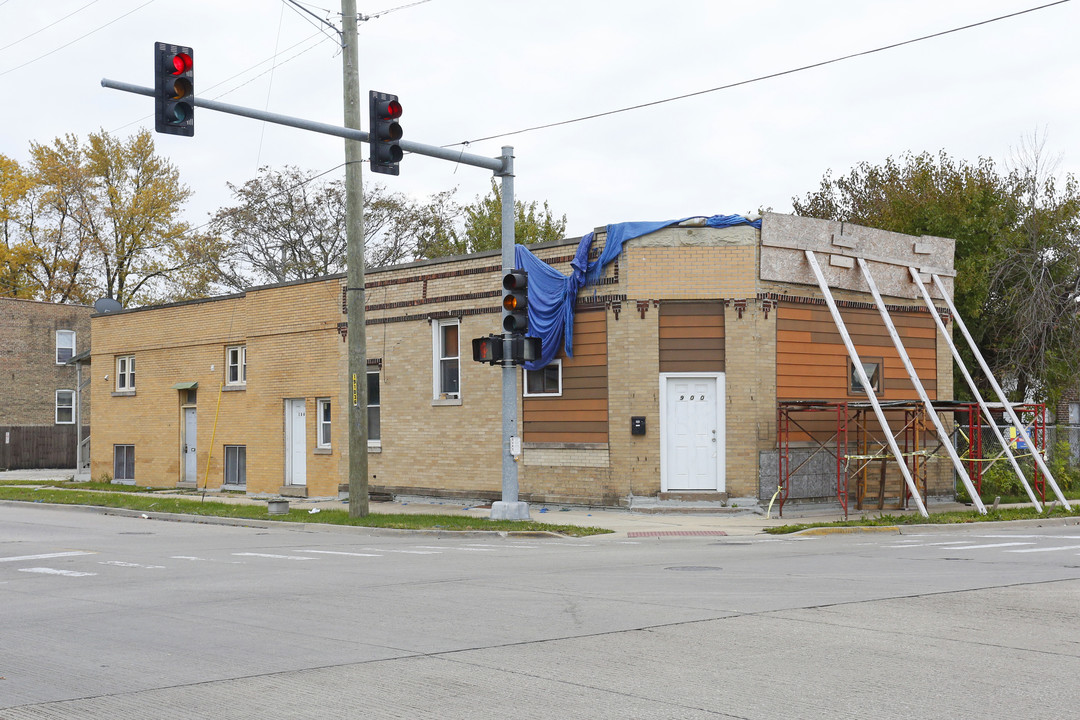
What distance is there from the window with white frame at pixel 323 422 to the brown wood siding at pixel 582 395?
6960mm

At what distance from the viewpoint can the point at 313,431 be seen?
27938 mm

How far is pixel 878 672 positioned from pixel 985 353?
29.3 metres

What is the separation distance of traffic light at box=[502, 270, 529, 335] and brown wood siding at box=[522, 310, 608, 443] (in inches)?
147

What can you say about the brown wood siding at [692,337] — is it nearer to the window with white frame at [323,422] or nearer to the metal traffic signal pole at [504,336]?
the metal traffic signal pole at [504,336]

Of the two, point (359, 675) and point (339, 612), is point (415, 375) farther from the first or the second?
point (359, 675)

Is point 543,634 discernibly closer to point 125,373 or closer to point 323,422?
point 323,422

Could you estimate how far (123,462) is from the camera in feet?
113

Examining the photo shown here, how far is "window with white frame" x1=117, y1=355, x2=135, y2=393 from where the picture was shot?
34.2m

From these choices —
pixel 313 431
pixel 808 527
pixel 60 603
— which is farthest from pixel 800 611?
pixel 313 431

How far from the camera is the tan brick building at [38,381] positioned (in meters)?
47.9

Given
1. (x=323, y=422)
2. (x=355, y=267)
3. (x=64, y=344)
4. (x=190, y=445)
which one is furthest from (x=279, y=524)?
(x=64, y=344)

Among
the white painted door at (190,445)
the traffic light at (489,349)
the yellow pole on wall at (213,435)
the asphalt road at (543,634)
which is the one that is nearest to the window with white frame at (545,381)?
the traffic light at (489,349)

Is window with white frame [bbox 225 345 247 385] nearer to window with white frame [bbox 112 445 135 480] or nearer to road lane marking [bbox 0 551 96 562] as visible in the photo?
window with white frame [bbox 112 445 135 480]

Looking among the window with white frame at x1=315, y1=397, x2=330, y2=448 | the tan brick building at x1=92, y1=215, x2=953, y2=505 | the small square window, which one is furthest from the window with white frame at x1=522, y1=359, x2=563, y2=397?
the window with white frame at x1=315, y1=397, x2=330, y2=448
